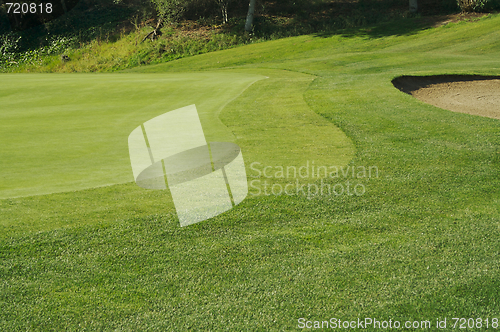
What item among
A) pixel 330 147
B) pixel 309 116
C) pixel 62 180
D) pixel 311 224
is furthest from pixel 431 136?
pixel 62 180

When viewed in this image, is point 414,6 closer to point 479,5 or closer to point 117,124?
point 479,5

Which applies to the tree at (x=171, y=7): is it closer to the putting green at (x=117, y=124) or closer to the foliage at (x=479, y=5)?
the putting green at (x=117, y=124)

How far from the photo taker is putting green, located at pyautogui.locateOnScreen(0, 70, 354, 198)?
6.16m

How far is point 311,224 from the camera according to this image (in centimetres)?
468

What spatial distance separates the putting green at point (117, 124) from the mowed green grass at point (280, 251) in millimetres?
246

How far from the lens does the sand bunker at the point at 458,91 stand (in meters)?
10.9

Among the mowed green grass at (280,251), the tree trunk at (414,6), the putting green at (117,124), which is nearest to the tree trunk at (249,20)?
the tree trunk at (414,6)

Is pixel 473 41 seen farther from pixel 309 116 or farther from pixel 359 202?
pixel 359 202

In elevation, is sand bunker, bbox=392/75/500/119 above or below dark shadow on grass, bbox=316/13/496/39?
below

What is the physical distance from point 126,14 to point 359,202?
36902mm

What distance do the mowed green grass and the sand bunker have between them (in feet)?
12.1

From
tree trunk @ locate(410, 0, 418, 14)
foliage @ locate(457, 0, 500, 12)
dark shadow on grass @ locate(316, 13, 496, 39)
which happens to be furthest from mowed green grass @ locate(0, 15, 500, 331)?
tree trunk @ locate(410, 0, 418, 14)

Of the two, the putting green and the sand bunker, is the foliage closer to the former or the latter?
the sand bunker

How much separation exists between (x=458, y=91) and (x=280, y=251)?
11.2 metres
